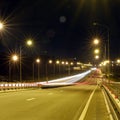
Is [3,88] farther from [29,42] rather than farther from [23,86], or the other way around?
[23,86]

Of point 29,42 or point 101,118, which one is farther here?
point 29,42

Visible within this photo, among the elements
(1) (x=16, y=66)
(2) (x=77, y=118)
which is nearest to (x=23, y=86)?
(2) (x=77, y=118)

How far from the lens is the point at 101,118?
16.2 metres

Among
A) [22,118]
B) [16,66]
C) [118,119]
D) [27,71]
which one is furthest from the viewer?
[27,71]

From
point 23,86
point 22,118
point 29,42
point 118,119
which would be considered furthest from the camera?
point 23,86

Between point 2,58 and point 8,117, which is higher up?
point 2,58

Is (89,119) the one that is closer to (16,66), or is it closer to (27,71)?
(16,66)

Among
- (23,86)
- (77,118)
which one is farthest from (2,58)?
(77,118)

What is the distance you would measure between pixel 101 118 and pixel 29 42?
116 ft

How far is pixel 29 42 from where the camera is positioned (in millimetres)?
50531

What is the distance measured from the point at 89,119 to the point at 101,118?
0.69 metres

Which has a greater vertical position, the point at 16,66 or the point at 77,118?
the point at 16,66

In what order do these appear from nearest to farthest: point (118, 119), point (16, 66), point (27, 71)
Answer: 1. point (118, 119)
2. point (16, 66)
3. point (27, 71)

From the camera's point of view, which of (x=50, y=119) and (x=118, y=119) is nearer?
(x=118, y=119)
